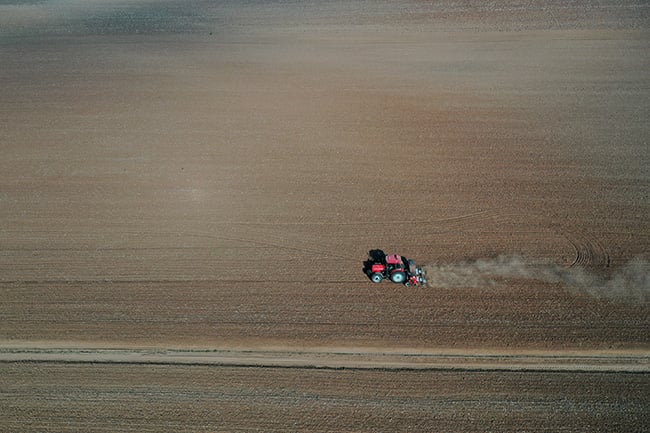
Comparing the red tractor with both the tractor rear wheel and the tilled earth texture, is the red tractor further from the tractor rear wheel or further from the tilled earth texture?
the tilled earth texture

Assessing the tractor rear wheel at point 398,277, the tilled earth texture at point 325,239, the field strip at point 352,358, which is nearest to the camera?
the tilled earth texture at point 325,239

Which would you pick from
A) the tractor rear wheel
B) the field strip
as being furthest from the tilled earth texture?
the tractor rear wheel

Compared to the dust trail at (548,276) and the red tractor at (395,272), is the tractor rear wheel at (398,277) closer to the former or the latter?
the red tractor at (395,272)

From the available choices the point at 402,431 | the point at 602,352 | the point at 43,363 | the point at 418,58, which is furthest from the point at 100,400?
the point at 418,58

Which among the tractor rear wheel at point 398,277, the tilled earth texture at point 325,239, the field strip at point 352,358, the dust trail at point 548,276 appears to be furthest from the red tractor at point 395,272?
the field strip at point 352,358

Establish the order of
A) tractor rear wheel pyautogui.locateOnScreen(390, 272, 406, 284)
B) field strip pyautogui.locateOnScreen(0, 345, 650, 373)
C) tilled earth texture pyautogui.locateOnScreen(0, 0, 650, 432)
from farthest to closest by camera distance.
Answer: tractor rear wheel pyautogui.locateOnScreen(390, 272, 406, 284), field strip pyautogui.locateOnScreen(0, 345, 650, 373), tilled earth texture pyautogui.locateOnScreen(0, 0, 650, 432)

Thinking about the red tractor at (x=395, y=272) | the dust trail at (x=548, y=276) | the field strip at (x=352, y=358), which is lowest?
the field strip at (x=352, y=358)

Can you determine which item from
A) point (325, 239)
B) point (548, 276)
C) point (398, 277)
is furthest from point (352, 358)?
point (548, 276)

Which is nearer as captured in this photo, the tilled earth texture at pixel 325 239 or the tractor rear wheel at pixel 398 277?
the tilled earth texture at pixel 325 239
